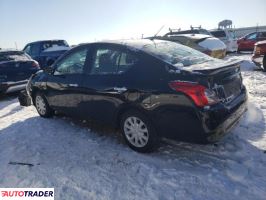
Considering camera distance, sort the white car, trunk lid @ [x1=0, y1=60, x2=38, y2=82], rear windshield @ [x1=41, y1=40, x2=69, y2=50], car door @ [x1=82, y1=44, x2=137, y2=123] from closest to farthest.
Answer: car door @ [x1=82, y1=44, x2=137, y2=123], trunk lid @ [x1=0, y1=60, x2=38, y2=82], rear windshield @ [x1=41, y1=40, x2=69, y2=50], the white car

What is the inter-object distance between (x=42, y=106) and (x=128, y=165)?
10.3 feet

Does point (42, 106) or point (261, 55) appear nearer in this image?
point (42, 106)

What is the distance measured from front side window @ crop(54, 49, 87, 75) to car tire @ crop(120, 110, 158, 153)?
4.45 ft

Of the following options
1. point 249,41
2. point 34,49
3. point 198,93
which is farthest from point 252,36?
point 198,93

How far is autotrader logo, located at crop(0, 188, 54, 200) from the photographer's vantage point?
353 centimetres

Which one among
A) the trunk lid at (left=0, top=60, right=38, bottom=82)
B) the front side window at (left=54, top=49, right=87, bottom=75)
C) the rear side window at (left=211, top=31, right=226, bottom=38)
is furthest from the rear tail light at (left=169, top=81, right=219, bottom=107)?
the rear side window at (left=211, top=31, right=226, bottom=38)

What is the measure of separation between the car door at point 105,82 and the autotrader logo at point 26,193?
1516 mm

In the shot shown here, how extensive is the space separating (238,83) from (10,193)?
3.49 metres

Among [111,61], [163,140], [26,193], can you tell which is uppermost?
[111,61]

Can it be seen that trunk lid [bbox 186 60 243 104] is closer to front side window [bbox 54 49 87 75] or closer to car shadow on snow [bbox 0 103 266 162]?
car shadow on snow [bbox 0 103 266 162]

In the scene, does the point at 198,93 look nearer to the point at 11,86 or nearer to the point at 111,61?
the point at 111,61

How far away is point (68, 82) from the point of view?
211 inches

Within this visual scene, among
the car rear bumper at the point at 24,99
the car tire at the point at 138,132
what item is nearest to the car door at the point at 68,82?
the car tire at the point at 138,132

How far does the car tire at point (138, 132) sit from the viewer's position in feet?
13.5
